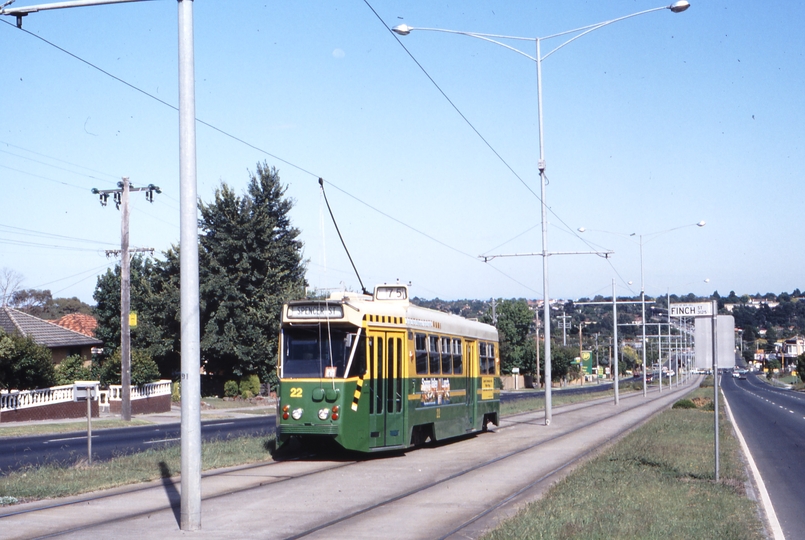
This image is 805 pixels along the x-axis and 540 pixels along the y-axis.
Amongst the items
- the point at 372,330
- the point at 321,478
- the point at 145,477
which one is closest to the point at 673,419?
the point at 372,330

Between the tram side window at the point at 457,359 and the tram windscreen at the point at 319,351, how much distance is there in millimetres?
5502

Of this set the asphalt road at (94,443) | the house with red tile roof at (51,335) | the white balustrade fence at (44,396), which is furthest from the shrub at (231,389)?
the asphalt road at (94,443)

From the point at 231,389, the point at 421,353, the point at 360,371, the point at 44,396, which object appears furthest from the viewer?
the point at 231,389

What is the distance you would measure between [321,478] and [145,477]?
2.92m

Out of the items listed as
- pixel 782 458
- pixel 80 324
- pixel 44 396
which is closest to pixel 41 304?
pixel 80 324

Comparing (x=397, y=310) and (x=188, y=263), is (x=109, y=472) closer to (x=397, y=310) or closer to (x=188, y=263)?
(x=397, y=310)

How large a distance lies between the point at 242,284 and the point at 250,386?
6.07m

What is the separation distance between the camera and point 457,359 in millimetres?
22406

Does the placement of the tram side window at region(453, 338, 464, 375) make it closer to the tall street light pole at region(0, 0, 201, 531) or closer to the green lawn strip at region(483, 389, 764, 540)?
the green lawn strip at region(483, 389, 764, 540)

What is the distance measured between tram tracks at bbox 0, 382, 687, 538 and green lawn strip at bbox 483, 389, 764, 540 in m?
0.82

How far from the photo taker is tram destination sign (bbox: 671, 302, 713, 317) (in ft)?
47.5

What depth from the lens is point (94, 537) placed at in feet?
31.9

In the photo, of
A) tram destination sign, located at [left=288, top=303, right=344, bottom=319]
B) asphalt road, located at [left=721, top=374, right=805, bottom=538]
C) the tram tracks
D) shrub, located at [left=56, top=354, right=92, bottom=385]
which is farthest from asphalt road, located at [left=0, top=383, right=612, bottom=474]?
asphalt road, located at [left=721, top=374, right=805, bottom=538]

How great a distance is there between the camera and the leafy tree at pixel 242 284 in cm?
5128
